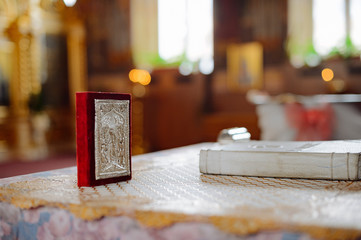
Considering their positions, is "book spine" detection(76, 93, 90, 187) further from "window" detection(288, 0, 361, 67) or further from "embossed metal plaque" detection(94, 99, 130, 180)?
"window" detection(288, 0, 361, 67)

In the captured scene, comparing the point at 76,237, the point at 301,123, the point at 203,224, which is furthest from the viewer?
the point at 301,123

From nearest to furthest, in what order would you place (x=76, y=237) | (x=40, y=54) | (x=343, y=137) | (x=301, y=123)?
(x=76, y=237) < (x=343, y=137) < (x=301, y=123) < (x=40, y=54)

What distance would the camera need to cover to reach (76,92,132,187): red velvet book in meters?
0.75

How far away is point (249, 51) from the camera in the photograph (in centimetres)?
766

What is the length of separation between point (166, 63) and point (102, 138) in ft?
26.5

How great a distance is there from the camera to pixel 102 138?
77 centimetres

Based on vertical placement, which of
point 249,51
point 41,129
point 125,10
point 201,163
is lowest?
point 41,129

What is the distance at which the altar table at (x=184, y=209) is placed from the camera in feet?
1.67

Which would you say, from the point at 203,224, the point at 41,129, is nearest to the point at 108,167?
the point at 203,224

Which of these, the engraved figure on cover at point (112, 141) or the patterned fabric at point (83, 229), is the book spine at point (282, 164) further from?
the patterned fabric at point (83, 229)

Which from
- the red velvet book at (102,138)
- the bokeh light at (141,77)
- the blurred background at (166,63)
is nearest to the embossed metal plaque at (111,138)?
the red velvet book at (102,138)

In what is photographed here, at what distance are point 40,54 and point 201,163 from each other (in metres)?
8.84

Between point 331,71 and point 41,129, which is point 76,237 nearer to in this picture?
point 331,71

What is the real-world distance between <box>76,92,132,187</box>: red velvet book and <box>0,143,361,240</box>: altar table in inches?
1.2
